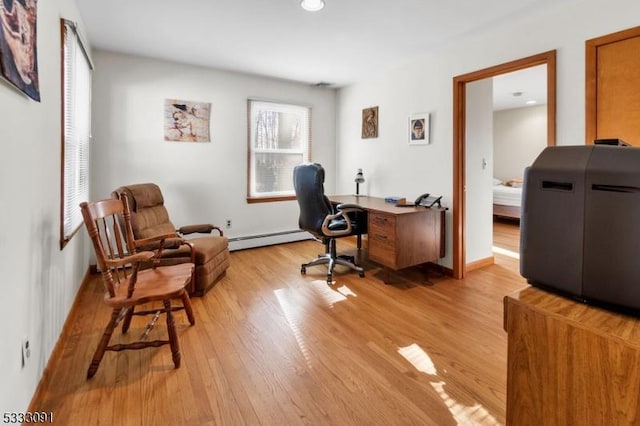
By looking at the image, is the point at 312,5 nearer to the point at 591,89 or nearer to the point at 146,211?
the point at 591,89

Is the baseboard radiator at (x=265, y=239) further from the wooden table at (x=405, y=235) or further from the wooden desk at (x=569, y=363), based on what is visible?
the wooden desk at (x=569, y=363)

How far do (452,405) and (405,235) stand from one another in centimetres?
170

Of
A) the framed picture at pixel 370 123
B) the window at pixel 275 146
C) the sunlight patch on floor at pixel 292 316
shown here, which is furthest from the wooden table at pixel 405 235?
the window at pixel 275 146

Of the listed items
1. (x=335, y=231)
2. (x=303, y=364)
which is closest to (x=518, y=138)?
(x=335, y=231)

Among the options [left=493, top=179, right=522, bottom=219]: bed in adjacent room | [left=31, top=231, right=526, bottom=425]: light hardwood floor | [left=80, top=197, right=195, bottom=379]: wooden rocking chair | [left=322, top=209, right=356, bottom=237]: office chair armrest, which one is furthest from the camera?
[left=493, top=179, right=522, bottom=219]: bed in adjacent room

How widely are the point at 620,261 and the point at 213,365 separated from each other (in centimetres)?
189

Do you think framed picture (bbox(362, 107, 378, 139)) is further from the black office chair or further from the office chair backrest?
the office chair backrest

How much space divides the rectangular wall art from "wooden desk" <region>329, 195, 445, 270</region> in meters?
A: 2.21

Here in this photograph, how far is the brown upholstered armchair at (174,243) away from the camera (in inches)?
110

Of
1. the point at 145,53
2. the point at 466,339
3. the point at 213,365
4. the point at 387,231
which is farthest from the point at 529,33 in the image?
the point at 145,53

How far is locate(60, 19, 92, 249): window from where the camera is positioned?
84.2 inches

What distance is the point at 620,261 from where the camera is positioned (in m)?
0.80

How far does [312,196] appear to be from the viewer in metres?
3.18

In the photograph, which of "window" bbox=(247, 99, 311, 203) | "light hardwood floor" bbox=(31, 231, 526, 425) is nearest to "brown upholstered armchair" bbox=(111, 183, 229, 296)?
"light hardwood floor" bbox=(31, 231, 526, 425)
